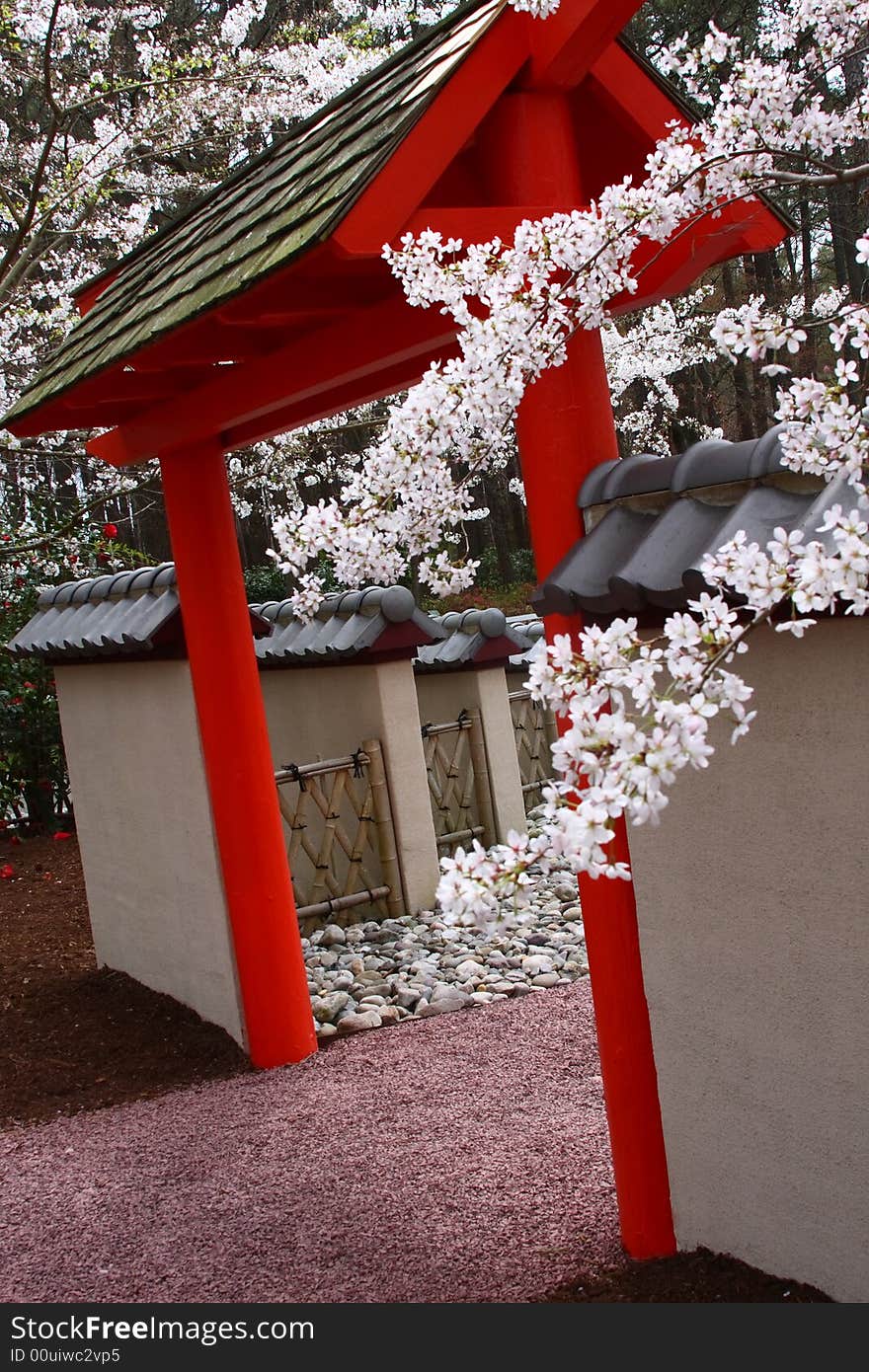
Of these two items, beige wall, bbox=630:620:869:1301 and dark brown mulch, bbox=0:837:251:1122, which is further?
dark brown mulch, bbox=0:837:251:1122

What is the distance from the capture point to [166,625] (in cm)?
461

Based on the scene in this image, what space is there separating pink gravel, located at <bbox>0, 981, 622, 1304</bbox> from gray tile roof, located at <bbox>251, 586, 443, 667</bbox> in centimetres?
220

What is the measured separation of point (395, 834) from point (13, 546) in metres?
4.47

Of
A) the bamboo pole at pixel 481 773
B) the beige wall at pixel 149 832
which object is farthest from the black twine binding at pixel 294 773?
the bamboo pole at pixel 481 773

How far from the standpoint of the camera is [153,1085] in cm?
434

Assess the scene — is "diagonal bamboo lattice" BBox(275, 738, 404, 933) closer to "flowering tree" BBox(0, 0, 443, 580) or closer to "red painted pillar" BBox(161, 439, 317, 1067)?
"red painted pillar" BBox(161, 439, 317, 1067)

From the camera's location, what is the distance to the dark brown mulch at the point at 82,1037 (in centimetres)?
436

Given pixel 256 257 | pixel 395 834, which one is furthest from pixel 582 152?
pixel 395 834

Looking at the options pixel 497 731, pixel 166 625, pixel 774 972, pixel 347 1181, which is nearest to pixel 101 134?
pixel 497 731

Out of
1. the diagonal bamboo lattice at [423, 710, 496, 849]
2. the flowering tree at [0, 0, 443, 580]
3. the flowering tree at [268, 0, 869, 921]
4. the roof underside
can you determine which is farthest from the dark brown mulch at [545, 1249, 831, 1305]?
the flowering tree at [0, 0, 443, 580]

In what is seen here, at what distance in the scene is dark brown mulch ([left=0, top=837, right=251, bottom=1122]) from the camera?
4355mm

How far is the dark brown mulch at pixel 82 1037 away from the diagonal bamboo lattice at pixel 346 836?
Result: 105 cm

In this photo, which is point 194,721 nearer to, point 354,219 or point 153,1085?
point 153,1085

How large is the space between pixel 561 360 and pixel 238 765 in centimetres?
260
